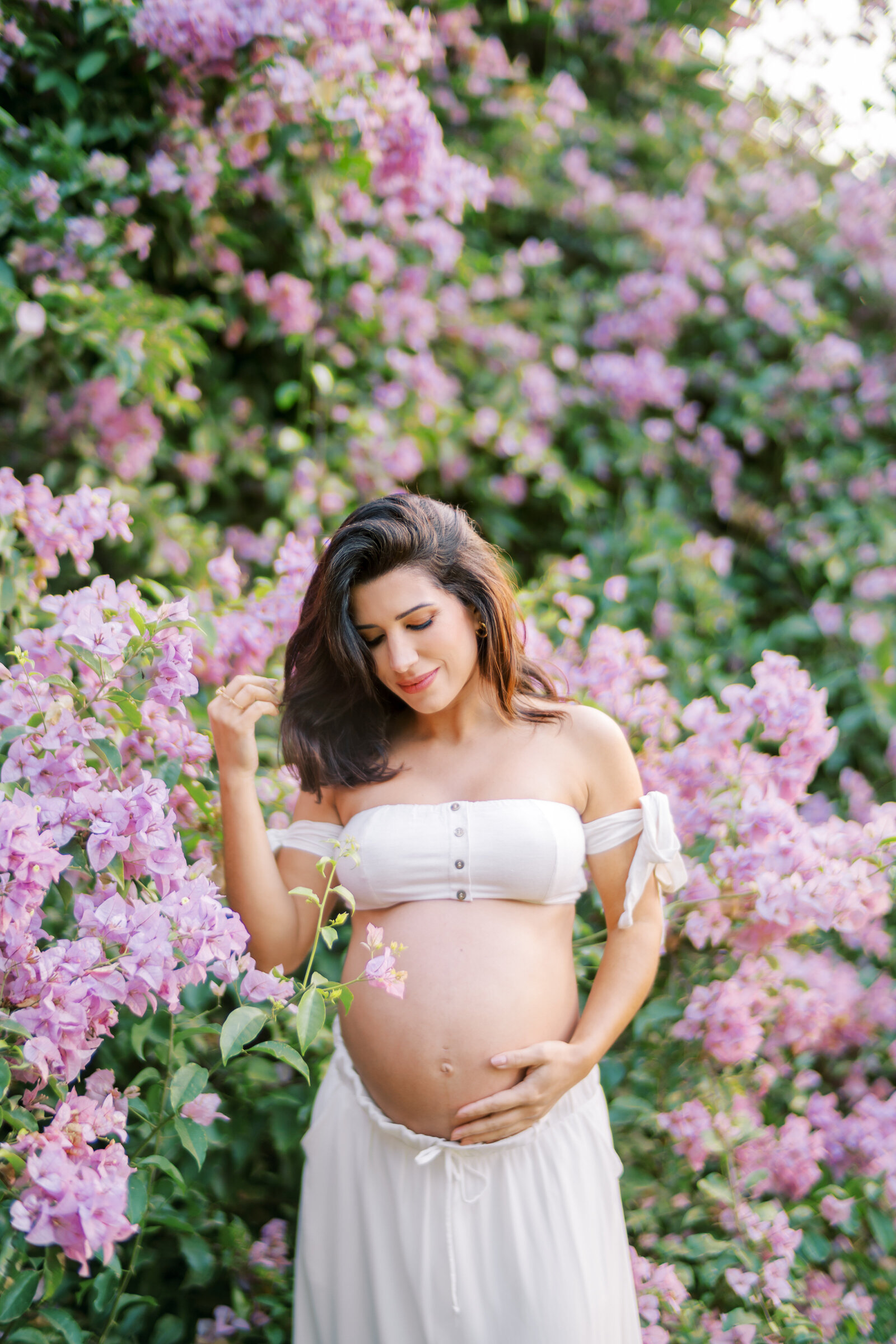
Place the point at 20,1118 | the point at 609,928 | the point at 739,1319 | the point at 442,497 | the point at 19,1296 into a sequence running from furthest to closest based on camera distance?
the point at 442,497, the point at 739,1319, the point at 609,928, the point at 19,1296, the point at 20,1118

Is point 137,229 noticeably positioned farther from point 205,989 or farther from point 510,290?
point 205,989

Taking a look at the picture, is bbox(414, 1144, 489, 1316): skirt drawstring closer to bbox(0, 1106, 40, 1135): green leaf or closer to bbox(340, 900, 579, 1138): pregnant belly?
bbox(340, 900, 579, 1138): pregnant belly

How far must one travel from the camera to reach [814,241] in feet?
12.9

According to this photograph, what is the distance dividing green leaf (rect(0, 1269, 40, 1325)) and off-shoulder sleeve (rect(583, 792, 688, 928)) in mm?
993

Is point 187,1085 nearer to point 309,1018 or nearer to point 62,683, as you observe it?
point 309,1018

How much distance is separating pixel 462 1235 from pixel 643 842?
68 centimetres

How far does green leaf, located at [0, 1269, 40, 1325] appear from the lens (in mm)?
1196

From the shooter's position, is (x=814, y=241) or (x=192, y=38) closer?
(x=192, y=38)

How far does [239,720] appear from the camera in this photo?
5.04ft

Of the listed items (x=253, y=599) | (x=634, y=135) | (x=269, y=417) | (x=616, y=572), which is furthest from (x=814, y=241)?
(x=253, y=599)

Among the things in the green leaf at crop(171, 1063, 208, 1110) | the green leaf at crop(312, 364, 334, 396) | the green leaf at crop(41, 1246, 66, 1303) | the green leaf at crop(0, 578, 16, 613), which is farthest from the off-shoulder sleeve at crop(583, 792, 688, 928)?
the green leaf at crop(312, 364, 334, 396)

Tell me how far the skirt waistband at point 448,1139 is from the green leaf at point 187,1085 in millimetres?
367

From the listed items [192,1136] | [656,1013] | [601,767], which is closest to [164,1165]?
[192,1136]

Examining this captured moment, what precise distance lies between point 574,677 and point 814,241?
9.38 ft
